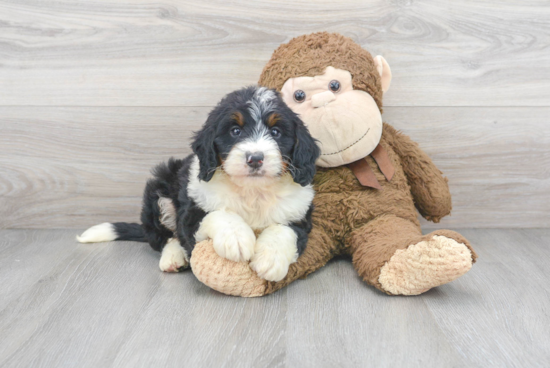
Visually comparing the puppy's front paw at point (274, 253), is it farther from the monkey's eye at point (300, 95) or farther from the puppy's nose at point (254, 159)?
the monkey's eye at point (300, 95)

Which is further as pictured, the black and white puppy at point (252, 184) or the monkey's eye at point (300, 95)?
the monkey's eye at point (300, 95)

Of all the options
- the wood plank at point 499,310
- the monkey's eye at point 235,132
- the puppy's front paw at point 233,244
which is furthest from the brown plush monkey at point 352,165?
the monkey's eye at point 235,132

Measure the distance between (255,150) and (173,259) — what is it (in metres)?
0.68

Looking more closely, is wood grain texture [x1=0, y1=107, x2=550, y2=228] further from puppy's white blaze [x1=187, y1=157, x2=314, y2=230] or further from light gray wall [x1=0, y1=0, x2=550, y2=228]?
puppy's white blaze [x1=187, y1=157, x2=314, y2=230]

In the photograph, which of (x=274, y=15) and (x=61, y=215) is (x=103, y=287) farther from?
(x=274, y=15)

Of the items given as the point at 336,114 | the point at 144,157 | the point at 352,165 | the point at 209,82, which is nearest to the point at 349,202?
the point at 352,165

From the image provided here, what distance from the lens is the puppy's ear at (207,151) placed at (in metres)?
1.62

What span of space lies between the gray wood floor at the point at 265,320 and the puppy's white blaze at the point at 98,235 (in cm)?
29

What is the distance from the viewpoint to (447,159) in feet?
8.12

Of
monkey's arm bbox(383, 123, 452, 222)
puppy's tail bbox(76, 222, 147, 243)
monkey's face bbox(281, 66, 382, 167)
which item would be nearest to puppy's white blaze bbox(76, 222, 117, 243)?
puppy's tail bbox(76, 222, 147, 243)

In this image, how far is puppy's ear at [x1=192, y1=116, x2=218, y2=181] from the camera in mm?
1619

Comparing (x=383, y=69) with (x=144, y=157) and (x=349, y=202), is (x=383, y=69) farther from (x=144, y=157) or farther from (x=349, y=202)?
(x=144, y=157)

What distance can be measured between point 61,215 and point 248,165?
60.1 inches

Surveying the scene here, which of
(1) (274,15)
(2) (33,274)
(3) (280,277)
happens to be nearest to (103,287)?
(2) (33,274)
